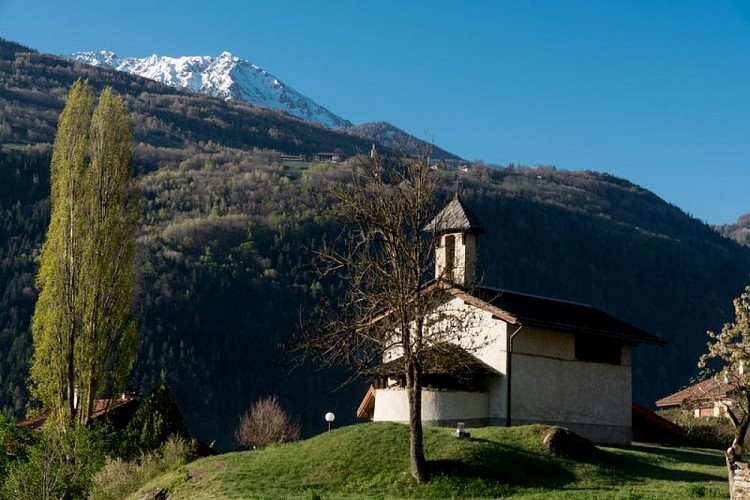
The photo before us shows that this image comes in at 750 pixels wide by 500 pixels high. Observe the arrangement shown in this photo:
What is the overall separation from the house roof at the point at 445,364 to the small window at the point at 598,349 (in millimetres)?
4312

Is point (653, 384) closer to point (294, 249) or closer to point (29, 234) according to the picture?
point (294, 249)

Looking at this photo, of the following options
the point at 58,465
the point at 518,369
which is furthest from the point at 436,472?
the point at 58,465

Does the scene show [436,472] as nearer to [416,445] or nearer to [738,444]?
[416,445]

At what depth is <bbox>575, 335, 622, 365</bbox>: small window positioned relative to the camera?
39.2 meters

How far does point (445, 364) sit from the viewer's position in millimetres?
32750

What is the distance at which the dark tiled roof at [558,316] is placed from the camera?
123ft

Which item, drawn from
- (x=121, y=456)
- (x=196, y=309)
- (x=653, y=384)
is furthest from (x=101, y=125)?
(x=653, y=384)

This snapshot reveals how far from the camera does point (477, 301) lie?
36625 mm

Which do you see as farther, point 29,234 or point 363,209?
point 29,234

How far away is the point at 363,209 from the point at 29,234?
4867 inches

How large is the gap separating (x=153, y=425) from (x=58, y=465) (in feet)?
12.0

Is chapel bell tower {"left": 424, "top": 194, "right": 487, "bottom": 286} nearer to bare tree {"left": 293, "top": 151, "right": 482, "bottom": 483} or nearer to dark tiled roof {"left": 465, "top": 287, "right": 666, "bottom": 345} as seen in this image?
dark tiled roof {"left": 465, "top": 287, "right": 666, "bottom": 345}

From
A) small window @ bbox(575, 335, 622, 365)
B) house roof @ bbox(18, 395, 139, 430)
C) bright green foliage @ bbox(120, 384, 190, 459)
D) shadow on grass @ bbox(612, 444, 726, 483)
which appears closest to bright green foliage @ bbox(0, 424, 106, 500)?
bright green foliage @ bbox(120, 384, 190, 459)

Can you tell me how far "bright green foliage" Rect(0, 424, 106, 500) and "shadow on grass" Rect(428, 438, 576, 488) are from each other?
11958 millimetres
